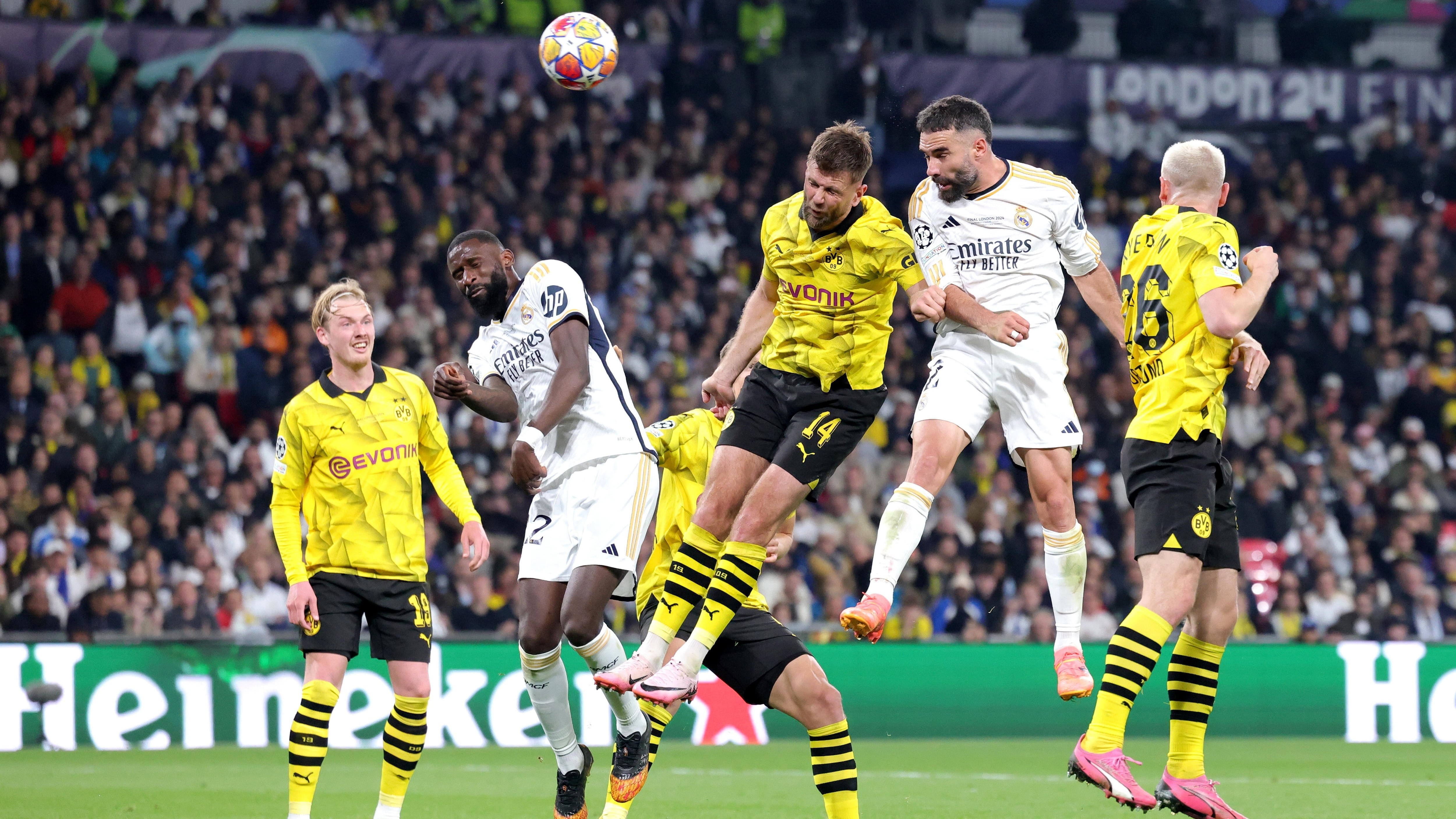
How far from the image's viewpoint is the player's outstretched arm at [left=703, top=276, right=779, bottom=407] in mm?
7582

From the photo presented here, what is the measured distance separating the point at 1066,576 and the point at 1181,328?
4.49 feet

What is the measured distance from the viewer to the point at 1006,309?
766 centimetres

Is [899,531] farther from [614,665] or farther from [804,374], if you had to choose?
[614,665]

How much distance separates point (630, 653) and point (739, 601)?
303 inches

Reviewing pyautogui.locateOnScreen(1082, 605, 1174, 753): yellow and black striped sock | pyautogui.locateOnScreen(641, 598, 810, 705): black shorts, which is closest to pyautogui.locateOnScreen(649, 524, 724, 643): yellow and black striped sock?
pyautogui.locateOnScreen(641, 598, 810, 705): black shorts

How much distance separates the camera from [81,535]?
1516 cm

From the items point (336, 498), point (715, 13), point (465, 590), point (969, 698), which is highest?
point (715, 13)

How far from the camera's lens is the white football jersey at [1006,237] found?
763 cm

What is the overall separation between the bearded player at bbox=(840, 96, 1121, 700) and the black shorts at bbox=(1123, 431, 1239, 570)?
21.4 inches

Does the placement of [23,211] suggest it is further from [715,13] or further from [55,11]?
[715,13]

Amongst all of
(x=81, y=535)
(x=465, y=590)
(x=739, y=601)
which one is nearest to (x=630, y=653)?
(x=465, y=590)

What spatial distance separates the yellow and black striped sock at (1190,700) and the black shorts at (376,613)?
340cm

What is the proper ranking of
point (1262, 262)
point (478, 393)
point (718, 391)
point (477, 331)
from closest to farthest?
point (1262, 262)
point (718, 391)
point (478, 393)
point (477, 331)

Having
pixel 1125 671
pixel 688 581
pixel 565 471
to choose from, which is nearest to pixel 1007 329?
pixel 1125 671
